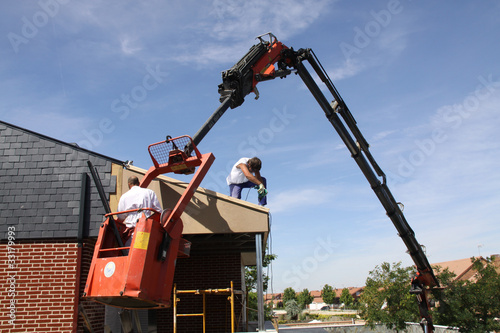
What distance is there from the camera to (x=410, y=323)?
21406 mm

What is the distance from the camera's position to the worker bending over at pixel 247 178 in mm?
9141

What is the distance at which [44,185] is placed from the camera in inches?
324

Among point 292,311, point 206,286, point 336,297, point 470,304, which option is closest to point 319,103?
point 206,286

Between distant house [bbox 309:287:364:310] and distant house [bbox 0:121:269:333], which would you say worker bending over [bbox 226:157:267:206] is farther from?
distant house [bbox 309:287:364:310]

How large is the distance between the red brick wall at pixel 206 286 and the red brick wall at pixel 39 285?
3232 millimetres

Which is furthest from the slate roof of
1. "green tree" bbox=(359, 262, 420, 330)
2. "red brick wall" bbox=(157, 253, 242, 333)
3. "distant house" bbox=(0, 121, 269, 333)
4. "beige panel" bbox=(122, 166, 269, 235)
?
"green tree" bbox=(359, 262, 420, 330)

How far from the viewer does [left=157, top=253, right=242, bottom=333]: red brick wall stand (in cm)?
1057

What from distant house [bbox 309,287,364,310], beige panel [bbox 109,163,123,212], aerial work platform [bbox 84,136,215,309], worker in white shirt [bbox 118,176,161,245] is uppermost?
beige panel [bbox 109,163,123,212]

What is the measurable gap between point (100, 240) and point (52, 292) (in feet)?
10.3

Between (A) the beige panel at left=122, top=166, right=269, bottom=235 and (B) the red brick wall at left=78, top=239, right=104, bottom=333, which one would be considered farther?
(A) the beige panel at left=122, top=166, right=269, bottom=235

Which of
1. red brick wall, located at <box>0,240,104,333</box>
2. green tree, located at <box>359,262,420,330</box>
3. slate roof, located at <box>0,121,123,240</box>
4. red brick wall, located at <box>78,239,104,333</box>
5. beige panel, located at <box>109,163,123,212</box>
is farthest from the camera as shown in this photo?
green tree, located at <box>359,262,420,330</box>

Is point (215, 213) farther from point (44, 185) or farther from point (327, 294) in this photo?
point (327, 294)

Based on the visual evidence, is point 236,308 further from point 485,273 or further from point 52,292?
point 485,273

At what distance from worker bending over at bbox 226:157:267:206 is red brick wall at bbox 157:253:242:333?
95.6 inches
